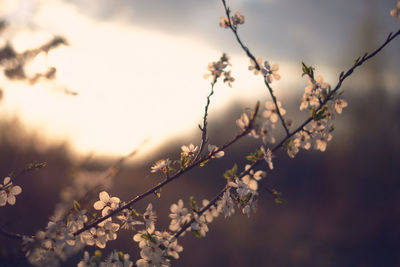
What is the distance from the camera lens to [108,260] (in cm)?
147

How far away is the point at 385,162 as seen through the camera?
1461cm

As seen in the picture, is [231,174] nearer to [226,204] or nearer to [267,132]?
[226,204]

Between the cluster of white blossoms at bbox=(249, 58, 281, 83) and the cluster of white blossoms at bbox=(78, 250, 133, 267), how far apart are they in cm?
102

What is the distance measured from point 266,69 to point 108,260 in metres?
1.16

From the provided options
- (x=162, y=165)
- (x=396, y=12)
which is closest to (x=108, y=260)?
(x=162, y=165)

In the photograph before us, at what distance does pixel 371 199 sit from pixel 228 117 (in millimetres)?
8413

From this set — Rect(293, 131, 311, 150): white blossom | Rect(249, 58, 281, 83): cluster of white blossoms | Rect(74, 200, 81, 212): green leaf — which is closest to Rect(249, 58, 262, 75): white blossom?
Rect(249, 58, 281, 83): cluster of white blossoms

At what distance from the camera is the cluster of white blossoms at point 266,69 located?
5.14ft

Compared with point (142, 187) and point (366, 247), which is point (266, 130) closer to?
point (366, 247)

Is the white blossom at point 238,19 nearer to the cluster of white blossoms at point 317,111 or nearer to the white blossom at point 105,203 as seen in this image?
the cluster of white blossoms at point 317,111

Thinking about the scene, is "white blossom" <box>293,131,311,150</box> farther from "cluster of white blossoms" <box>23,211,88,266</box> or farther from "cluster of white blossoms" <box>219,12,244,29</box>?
"cluster of white blossoms" <box>23,211,88,266</box>

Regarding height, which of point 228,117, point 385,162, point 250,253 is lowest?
point 250,253

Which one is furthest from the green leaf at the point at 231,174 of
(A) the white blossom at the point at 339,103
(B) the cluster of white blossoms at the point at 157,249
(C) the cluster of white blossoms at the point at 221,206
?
(A) the white blossom at the point at 339,103

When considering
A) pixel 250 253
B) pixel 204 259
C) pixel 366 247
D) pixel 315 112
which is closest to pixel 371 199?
pixel 366 247
